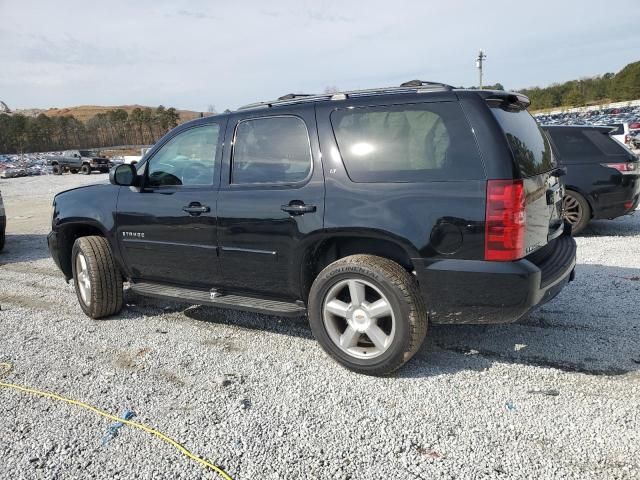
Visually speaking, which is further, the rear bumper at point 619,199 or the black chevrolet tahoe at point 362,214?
the rear bumper at point 619,199

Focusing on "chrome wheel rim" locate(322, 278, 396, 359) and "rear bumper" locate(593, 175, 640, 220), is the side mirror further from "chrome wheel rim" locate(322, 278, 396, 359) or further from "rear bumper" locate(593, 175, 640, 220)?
"rear bumper" locate(593, 175, 640, 220)

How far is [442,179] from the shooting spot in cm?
302

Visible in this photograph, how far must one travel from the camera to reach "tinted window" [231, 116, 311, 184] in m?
3.56

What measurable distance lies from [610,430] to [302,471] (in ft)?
5.30

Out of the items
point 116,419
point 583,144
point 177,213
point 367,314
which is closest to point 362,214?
point 367,314

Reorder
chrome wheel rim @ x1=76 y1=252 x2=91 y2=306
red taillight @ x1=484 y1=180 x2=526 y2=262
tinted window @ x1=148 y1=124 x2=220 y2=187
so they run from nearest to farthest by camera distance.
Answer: red taillight @ x1=484 y1=180 x2=526 y2=262 → tinted window @ x1=148 y1=124 x2=220 y2=187 → chrome wheel rim @ x1=76 y1=252 x2=91 y2=306

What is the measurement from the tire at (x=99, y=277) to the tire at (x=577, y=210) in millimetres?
6156

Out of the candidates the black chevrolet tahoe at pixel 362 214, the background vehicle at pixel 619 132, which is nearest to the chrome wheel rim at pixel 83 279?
the black chevrolet tahoe at pixel 362 214

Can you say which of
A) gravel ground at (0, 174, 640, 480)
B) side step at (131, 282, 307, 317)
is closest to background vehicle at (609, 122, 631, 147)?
gravel ground at (0, 174, 640, 480)

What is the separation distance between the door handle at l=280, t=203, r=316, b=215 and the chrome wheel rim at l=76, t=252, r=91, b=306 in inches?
90.4

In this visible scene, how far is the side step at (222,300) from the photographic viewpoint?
3650mm

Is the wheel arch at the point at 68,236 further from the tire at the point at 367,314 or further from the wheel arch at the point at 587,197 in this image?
the wheel arch at the point at 587,197

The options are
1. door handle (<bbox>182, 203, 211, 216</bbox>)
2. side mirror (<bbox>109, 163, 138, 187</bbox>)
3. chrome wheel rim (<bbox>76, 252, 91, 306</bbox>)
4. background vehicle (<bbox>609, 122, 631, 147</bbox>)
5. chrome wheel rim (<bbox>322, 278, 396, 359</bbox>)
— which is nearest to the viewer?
chrome wheel rim (<bbox>322, 278, 396, 359</bbox>)

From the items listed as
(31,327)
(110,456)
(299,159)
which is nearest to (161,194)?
(299,159)
